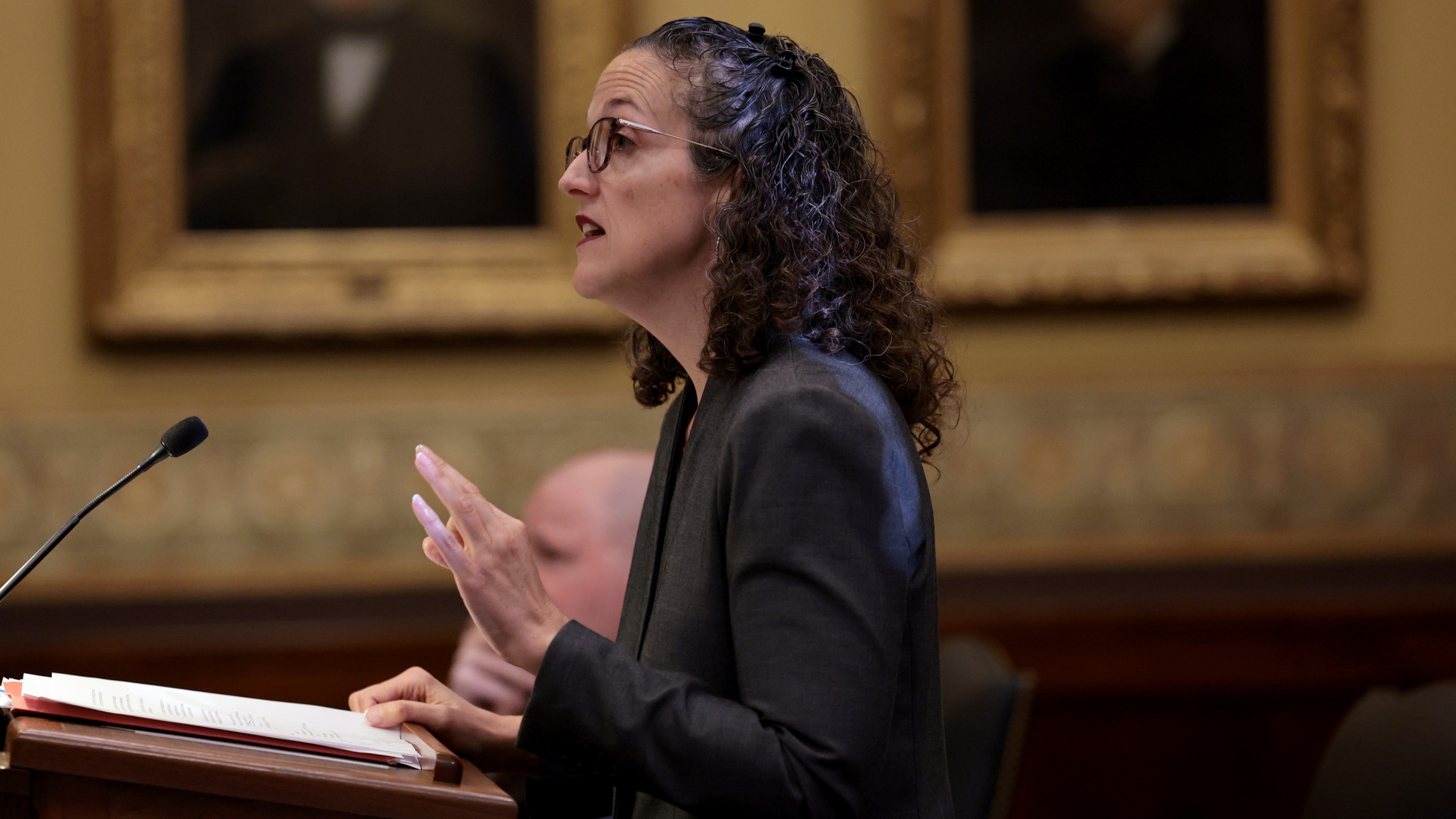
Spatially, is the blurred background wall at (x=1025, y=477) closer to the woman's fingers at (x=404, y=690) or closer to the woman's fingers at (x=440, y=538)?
the woman's fingers at (x=404, y=690)

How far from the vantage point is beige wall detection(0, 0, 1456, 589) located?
423cm

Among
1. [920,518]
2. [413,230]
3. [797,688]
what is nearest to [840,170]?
[920,518]

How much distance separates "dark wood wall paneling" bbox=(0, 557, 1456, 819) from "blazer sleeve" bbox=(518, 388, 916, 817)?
2.87 meters

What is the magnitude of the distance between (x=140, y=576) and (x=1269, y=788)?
135 inches

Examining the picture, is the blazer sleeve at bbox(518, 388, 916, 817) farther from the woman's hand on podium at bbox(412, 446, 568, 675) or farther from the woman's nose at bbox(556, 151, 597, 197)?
the woman's nose at bbox(556, 151, 597, 197)

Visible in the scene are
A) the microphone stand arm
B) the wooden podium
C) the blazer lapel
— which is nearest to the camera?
the wooden podium

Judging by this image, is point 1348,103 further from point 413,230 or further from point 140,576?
point 140,576

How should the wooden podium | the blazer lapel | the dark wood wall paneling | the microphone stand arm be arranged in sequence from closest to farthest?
the wooden podium, the microphone stand arm, the blazer lapel, the dark wood wall paneling

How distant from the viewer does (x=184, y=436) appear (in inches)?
69.9

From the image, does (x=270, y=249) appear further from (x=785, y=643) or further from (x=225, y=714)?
(x=785, y=643)

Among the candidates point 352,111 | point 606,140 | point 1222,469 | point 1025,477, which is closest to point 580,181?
point 606,140

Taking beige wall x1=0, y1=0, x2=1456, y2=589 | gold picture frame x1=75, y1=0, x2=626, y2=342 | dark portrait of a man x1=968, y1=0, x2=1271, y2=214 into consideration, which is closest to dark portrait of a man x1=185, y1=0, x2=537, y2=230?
gold picture frame x1=75, y1=0, x2=626, y2=342

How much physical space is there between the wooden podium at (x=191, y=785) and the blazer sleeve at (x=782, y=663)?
0.14 m

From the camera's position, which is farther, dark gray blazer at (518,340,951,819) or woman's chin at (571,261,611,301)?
woman's chin at (571,261,611,301)
